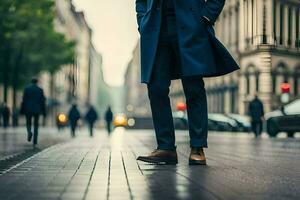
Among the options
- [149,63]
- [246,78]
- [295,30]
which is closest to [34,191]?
[149,63]

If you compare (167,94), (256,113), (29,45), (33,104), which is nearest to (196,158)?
(167,94)

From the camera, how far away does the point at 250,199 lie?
3.81 metres

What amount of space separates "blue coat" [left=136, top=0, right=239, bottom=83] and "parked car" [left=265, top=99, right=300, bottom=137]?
17677 millimetres

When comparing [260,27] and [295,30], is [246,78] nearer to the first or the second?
[260,27]

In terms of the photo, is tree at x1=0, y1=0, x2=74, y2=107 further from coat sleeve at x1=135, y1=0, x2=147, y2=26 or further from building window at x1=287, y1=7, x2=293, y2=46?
coat sleeve at x1=135, y1=0, x2=147, y2=26

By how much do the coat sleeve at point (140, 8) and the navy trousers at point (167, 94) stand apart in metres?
0.25

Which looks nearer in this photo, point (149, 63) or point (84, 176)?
point (84, 176)

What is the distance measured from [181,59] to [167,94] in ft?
1.30

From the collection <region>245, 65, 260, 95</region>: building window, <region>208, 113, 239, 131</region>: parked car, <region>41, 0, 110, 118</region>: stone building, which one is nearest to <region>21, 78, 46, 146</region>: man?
<region>208, 113, 239, 131</region>: parked car

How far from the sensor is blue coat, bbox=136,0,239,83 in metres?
6.12

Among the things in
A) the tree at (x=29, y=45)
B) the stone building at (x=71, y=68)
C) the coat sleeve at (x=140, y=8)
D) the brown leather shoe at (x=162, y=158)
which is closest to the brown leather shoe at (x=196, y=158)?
the brown leather shoe at (x=162, y=158)

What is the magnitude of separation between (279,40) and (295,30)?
1973mm

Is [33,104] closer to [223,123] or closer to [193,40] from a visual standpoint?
[193,40]

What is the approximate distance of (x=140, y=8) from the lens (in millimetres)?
6453
